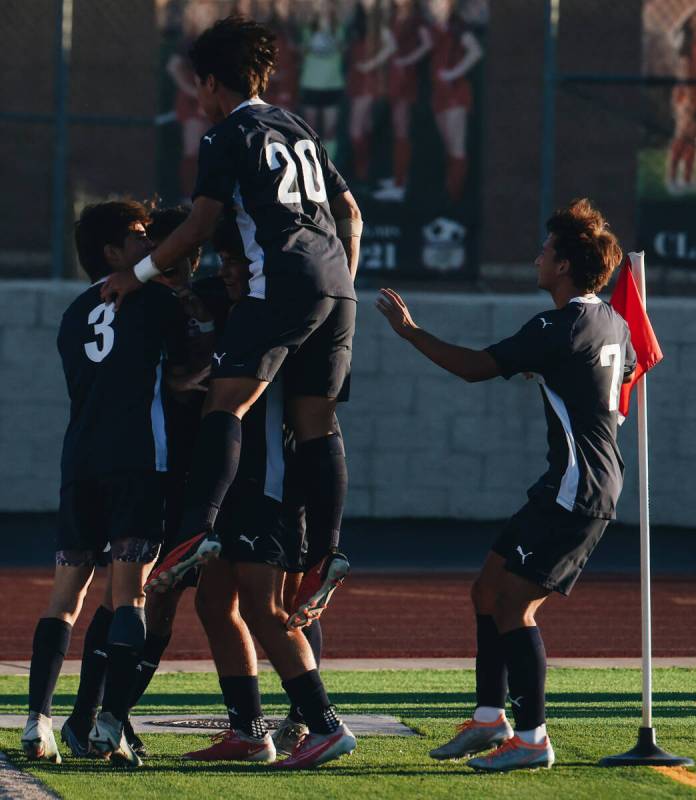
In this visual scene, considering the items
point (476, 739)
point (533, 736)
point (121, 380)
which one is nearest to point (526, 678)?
point (533, 736)

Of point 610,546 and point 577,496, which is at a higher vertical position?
point 577,496

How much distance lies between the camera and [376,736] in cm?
627

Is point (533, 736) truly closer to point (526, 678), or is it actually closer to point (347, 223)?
point (526, 678)

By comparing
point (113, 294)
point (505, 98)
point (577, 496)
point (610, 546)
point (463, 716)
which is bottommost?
point (610, 546)

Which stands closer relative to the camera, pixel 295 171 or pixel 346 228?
pixel 295 171

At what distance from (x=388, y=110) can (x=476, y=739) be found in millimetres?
10870

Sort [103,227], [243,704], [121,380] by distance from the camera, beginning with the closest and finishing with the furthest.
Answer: [121,380]
[243,704]
[103,227]

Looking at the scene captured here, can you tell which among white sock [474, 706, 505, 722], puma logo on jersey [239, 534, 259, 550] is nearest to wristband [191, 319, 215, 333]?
puma logo on jersey [239, 534, 259, 550]

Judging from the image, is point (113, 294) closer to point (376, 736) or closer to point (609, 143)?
point (376, 736)

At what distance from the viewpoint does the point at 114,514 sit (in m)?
5.57

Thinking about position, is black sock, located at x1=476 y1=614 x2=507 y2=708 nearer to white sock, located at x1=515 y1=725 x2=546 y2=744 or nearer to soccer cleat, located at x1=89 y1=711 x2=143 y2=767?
white sock, located at x1=515 y1=725 x2=546 y2=744

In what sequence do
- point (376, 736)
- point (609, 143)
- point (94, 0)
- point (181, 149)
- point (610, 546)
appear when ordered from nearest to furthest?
point (376, 736) < point (610, 546) < point (181, 149) < point (94, 0) < point (609, 143)

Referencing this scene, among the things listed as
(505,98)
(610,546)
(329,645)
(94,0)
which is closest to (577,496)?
(329,645)

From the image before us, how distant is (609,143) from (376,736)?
44.1 feet
